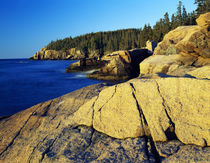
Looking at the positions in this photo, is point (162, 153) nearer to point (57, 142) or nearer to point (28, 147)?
point (57, 142)

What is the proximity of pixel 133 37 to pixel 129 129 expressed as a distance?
110 meters

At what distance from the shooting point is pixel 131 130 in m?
4.29

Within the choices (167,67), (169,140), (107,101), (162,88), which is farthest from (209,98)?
(167,67)

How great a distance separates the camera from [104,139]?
4.34 m

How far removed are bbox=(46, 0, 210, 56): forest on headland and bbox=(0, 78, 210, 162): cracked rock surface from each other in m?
61.9

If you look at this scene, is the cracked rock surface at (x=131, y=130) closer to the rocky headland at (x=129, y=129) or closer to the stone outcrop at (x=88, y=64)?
the rocky headland at (x=129, y=129)

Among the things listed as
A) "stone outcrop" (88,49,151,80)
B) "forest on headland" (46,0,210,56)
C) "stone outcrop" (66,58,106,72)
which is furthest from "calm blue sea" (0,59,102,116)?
"forest on headland" (46,0,210,56)

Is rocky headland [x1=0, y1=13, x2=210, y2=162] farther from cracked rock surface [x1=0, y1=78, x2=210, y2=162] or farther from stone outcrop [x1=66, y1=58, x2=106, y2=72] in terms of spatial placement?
stone outcrop [x1=66, y1=58, x2=106, y2=72]

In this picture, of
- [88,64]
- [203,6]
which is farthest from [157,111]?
[203,6]

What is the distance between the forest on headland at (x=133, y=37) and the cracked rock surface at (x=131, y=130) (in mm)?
61890

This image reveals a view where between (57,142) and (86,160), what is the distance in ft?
4.29

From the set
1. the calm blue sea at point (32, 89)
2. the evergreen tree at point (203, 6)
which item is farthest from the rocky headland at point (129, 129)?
the evergreen tree at point (203, 6)

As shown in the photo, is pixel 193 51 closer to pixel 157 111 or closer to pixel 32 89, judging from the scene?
pixel 157 111

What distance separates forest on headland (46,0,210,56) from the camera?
5784 centimetres
